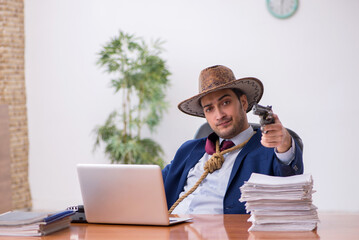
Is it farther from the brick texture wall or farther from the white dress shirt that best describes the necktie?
the brick texture wall

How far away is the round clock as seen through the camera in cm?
500

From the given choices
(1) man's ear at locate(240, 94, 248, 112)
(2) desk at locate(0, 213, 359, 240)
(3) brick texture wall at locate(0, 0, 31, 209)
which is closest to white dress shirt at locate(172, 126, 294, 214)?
(1) man's ear at locate(240, 94, 248, 112)

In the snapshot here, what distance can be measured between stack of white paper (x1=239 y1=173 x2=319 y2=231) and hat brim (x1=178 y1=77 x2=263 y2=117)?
0.83 meters

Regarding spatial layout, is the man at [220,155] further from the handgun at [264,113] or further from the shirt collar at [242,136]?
the handgun at [264,113]

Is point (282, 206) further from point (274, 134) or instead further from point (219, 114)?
point (219, 114)

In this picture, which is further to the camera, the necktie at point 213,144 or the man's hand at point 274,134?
the necktie at point 213,144

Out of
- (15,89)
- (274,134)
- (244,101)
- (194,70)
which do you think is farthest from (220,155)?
(15,89)

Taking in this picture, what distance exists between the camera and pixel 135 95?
5.42 metres

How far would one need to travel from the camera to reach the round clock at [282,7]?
4996mm

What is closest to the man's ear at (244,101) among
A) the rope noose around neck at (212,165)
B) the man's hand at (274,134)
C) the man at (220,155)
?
the man at (220,155)

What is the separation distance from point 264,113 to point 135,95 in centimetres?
365

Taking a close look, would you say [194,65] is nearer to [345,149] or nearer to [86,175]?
[345,149]

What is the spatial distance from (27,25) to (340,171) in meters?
3.53

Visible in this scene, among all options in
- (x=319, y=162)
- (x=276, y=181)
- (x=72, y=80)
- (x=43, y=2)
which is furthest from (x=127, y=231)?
(x=43, y=2)
